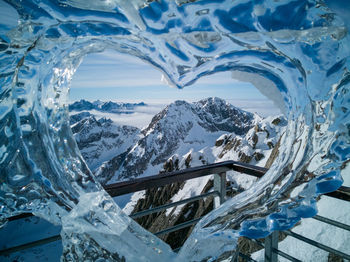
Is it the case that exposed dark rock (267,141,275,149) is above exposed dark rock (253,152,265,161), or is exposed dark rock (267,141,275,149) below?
above

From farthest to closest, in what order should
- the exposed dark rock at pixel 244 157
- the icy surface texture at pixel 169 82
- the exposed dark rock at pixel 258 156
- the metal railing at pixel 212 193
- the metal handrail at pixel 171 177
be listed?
1. the exposed dark rock at pixel 258 156
2. the exposed dark rock at pixel 244 157
3. the metal handrail at pixel 171 177
4. the metal railing at pixel 212 193
5. the icy surface texture at pixel 169 82

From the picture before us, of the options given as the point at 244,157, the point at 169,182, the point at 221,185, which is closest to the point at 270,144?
the point at 244,157

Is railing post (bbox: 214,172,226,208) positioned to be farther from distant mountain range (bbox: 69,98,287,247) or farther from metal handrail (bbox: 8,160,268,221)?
distant mountain range (bbox: 69,98,287,247)

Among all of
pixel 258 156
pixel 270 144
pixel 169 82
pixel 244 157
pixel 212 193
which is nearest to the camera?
pixel 169 82

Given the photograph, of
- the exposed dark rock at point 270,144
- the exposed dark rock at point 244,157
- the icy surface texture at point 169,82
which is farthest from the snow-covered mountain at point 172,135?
the icy surface texture at point 169,82

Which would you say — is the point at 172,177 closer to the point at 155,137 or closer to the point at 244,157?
the point at 244,157

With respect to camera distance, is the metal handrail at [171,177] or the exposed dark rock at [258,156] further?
the exposed dark rock at [258,156]

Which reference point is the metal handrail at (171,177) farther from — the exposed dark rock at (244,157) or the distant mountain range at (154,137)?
the distant mountain range at (154,137)

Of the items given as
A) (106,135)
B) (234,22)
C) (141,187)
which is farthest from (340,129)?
(106,135)

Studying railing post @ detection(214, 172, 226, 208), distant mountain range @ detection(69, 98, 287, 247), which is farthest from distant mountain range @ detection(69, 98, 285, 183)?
railing post @ detection(214, 172, 226, 208)
